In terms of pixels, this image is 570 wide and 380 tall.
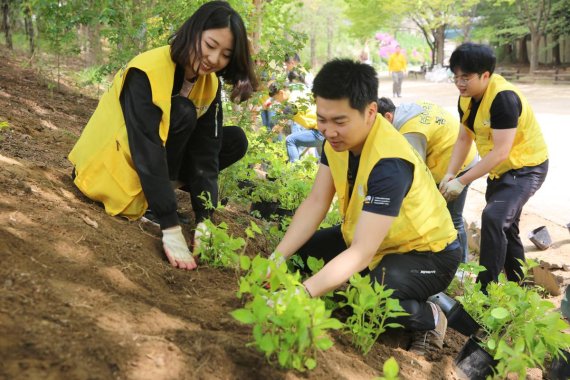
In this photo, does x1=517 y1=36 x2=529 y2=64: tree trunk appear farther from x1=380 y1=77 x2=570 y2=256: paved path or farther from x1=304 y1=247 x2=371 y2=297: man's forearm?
x1=304 y1=247 x2=371 y2=297: man's forearm

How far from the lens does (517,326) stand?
258 cm

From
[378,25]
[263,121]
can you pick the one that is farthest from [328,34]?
[263,121]

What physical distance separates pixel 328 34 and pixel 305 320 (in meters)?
40.4

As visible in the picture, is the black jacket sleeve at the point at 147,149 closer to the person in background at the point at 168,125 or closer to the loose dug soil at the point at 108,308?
the person in background at the point at 168,125

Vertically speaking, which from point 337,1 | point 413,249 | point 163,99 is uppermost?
point 337,1

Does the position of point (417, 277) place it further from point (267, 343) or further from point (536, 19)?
point (536, 19)

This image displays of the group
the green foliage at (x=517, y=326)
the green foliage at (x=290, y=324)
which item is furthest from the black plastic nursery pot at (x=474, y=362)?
the green foliage at (x=290, y=324)

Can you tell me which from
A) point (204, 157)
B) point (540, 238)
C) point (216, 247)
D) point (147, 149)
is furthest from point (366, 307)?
point (540, 238)

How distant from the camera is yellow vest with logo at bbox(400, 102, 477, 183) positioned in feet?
13.8

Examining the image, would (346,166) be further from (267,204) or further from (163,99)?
(267,204)

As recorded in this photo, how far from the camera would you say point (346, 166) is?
268 centimetres

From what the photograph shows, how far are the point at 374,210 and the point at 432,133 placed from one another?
6.99 ft

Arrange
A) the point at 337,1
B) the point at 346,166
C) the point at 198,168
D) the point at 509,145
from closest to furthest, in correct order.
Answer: the point at 346,166
the point at 198,168
the point at 509,145
the point at 337,1

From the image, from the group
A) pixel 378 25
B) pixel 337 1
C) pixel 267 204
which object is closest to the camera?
pixel 267 204
